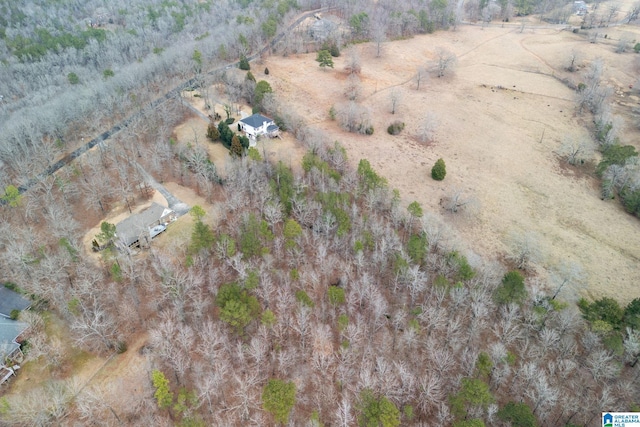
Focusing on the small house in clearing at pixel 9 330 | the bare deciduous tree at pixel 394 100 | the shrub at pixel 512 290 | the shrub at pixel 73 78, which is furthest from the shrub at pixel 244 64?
the shrub at pixel 512 290

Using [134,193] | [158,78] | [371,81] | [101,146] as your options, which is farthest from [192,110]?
[371,81]

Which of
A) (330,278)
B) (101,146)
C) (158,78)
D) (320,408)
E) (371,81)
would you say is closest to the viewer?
(320,408)

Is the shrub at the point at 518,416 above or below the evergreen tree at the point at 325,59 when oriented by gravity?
below

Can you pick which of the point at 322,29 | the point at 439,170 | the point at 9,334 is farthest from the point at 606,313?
the point at 322,29

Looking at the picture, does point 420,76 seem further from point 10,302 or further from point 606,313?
point 10,302

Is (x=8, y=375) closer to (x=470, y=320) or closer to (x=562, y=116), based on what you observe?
(x=470, y=320)

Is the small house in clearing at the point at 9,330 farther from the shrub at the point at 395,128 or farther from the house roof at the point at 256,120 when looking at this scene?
the shrub at the point at 395,128
